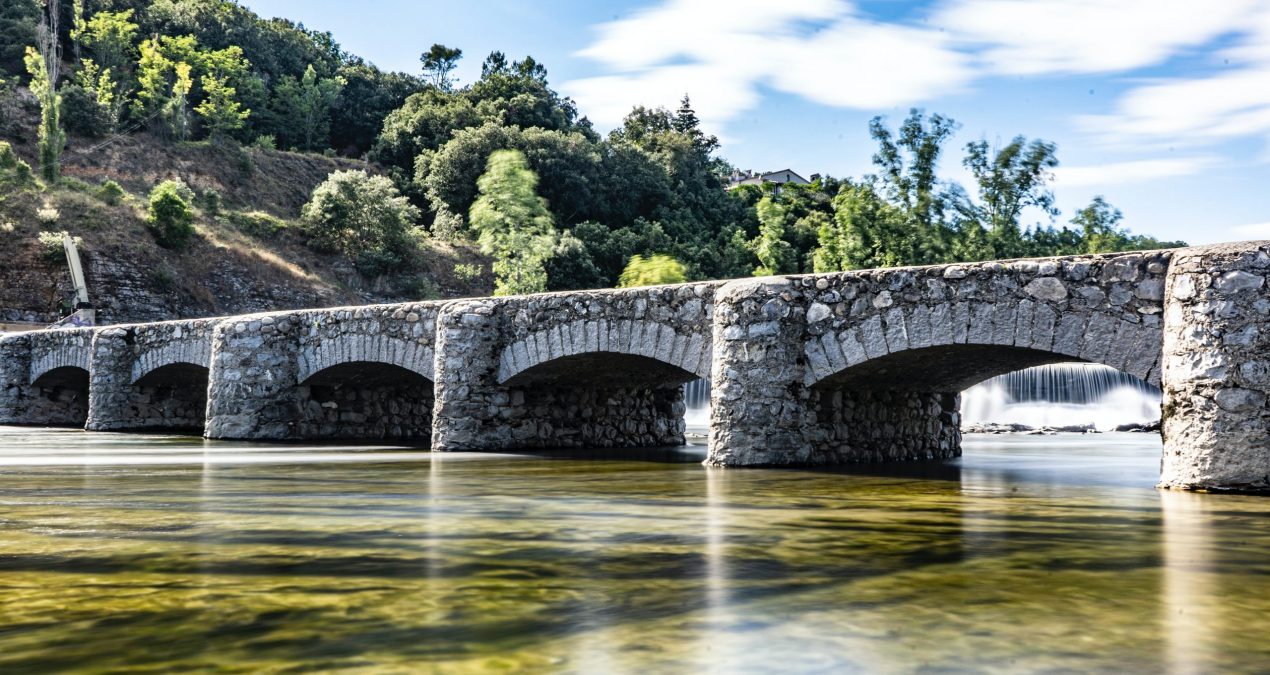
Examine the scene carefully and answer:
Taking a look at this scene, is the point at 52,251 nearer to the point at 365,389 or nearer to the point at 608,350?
the point at 365,389

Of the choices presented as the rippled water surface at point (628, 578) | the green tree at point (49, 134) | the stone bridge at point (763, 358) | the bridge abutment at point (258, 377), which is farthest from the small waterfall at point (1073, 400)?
the green tree at point (49, 134)

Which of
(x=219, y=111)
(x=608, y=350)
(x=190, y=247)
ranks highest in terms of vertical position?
(x=219, y=111)

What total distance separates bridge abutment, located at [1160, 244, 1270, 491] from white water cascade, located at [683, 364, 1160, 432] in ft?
46.6

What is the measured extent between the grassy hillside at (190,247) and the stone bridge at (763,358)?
1726 centimetres

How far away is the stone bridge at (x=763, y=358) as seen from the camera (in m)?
7.79

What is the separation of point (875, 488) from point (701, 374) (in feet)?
9.28

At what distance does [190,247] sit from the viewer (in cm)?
3978

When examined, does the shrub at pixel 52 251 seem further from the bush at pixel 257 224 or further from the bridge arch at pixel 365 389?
the bridge arch at pixel 365 389

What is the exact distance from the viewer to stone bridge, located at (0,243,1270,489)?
779 cm

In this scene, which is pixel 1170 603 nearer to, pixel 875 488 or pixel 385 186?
pixel 875 488

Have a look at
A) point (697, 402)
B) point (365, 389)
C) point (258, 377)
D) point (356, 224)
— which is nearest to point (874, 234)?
point (697, 402)

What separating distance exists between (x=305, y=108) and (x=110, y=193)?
22592 millimetres

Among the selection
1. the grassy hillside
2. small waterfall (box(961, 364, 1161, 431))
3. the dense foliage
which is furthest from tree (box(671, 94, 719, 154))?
small waterfall (box(961, 364, 1161, 431))

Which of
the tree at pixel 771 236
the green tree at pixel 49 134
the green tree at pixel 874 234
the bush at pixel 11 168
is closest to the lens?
the green tree at pixel 874 234
